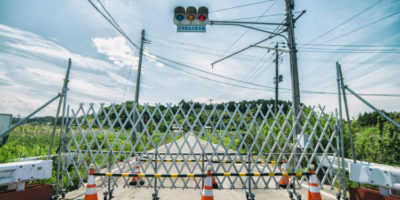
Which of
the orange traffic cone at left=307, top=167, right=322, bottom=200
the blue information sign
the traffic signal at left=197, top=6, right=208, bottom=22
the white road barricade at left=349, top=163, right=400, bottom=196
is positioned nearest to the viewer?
the white road barricade at left=349, top=163, right=400, bottom=196

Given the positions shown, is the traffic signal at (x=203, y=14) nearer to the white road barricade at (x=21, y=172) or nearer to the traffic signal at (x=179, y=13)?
the traffic signal at (x=179, y=13)

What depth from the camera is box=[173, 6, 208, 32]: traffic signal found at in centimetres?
475

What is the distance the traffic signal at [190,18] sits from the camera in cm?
475

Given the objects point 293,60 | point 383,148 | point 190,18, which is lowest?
point 383,148

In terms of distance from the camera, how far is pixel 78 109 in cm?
425

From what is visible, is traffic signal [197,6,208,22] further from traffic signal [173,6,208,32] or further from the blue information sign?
the blue information sign

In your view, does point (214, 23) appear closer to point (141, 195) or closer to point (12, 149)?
point (141, 195)

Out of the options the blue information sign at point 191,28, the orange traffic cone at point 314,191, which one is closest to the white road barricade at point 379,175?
the orange traffic cone at point 314,191

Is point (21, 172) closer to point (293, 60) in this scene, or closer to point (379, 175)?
point (379, 175)

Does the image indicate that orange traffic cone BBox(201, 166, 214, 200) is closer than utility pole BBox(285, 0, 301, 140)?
Yes

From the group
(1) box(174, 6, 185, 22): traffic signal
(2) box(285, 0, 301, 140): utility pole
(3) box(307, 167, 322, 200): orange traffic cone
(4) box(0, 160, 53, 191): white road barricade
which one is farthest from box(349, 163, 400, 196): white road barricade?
(4) box(0, 160, 53, 191): white road barricade

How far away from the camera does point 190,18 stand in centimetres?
479

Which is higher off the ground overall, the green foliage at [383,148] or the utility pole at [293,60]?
the utility pole at [293,60]

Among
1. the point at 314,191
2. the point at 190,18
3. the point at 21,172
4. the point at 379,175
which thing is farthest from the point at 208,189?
the point at 190,18
